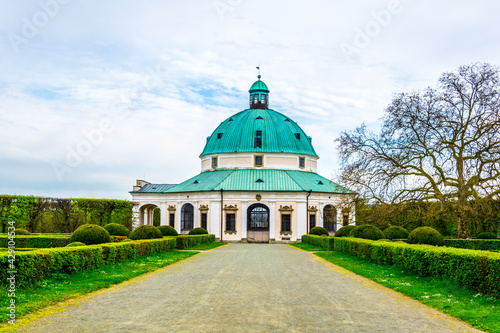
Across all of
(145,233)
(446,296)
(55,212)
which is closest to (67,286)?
(446,296)

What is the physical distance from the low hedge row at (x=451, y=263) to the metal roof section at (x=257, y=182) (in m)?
36.0

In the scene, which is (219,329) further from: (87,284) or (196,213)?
(196,213)

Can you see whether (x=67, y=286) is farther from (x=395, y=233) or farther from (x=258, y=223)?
(x=258, y=223)

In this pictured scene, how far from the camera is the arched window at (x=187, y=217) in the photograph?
5994 cm

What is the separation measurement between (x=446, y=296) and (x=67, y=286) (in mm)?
10074

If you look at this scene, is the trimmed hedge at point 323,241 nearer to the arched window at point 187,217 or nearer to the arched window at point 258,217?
the arched window at point 258,217

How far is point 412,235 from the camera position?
2472cm

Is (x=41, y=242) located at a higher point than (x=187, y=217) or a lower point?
lower

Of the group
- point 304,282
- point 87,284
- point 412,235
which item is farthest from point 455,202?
point 87,284

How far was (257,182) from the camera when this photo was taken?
194 feet

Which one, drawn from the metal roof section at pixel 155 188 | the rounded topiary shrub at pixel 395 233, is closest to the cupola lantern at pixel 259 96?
the metal roof section at pixel 155 188

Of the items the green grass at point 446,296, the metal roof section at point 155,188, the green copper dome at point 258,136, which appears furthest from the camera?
the metal roof section at point 155,188

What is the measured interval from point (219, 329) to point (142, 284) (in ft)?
22.4

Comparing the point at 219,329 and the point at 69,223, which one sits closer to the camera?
the point at 219,329
